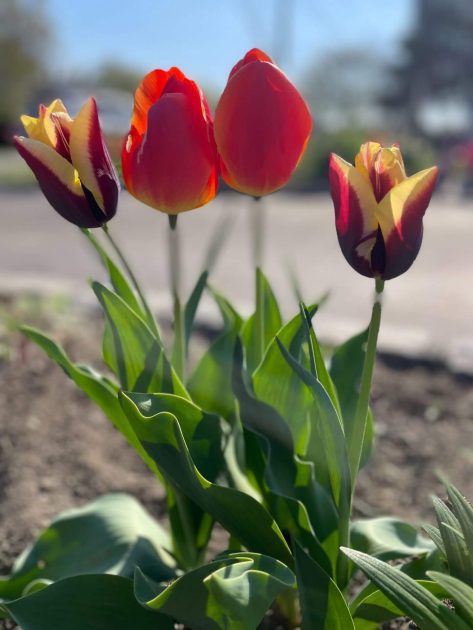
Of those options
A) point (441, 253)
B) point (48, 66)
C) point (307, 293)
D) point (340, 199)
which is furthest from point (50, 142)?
point (48, 66)

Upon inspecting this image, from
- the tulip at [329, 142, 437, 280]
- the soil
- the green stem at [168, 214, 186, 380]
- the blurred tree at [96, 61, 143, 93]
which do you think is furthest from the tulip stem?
the blurred tree at [96, 61, 143, 93]

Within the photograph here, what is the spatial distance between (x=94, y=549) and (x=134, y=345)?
430mm

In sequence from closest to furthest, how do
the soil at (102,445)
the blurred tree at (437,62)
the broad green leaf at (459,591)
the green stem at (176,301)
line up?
1. the broad green leaf at (459,591)
2. the green stem at (176,301)
3. the soil at (102,445)
4. the blurred tree at (437,62)

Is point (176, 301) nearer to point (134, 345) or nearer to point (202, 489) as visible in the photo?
point (134, 345)

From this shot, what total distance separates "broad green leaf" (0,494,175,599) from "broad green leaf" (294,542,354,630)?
1.19ft

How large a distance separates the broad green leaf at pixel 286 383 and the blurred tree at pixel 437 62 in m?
39.5

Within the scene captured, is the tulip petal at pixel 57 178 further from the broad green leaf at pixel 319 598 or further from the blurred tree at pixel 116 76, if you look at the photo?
the blurred tree at pixel 116 76

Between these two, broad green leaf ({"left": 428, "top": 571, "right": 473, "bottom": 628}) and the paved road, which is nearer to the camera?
broad green leaf ({"left": 428, "top": 571, "right": 473, "bottom": 628})

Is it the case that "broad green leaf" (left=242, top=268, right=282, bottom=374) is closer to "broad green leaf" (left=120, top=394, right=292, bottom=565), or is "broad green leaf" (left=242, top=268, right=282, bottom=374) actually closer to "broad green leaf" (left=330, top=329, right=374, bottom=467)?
"broad green leaf" (left=330, top=329, right=374, bottom=467)

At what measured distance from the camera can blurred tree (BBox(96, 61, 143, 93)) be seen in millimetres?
47375

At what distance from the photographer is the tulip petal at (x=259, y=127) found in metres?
1.06

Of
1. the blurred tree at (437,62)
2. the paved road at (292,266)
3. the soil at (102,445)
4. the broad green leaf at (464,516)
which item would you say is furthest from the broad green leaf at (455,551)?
the blurred tree at (437,62)

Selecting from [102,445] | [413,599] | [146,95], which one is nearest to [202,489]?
[413,599]

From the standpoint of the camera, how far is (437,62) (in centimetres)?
4003
